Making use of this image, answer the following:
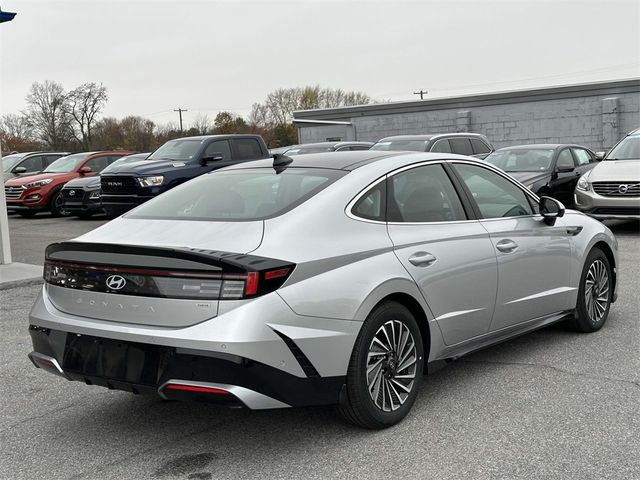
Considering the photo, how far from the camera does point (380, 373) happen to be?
4.04 metres

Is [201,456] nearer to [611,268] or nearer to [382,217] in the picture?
[382,217]

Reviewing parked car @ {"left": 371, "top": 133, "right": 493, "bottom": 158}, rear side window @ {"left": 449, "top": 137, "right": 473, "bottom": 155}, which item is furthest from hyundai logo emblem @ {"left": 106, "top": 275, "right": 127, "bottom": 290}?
rear side window @ {"left": 449, "top": 137, "right": 473, "bottom": 155}

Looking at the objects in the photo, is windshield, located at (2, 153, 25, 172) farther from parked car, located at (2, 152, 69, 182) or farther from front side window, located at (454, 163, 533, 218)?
front side window, located at (454, 163, 533, 218)

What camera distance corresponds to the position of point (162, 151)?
16.4 metres

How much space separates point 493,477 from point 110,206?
43.1 feet

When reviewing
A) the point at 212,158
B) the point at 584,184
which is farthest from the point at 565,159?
the point at 212,158

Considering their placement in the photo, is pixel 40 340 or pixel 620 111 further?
pixel 620 111

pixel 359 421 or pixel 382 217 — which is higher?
pixel 382 217

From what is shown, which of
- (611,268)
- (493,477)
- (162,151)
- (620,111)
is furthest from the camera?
(620,111)

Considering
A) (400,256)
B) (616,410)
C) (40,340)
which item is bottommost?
(616,410)

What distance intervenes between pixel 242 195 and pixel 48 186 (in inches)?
667

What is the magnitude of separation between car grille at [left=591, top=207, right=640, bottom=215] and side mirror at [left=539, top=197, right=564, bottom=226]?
7.45 m

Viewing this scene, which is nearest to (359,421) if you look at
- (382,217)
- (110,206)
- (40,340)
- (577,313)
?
(382,217)

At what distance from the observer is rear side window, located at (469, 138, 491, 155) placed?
1720 centimetres
